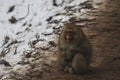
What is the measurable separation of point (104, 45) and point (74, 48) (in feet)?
6.03

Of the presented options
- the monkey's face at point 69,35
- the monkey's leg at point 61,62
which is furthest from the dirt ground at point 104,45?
the monkey's face at point 69,35

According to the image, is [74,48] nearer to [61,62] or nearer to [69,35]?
[69,35]

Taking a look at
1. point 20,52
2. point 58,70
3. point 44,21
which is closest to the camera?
point 58,70

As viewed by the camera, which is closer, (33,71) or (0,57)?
(33,71)

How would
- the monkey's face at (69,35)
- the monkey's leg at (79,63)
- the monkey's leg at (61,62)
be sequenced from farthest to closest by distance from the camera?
1. the monkey's leg at (61,62)
2. the monkey's leg at (79,63)
3. the monkey's face at (69,35)

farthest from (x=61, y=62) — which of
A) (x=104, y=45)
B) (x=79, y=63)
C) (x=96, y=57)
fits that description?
(x=104, y=45)

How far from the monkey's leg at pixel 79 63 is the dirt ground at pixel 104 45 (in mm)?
158

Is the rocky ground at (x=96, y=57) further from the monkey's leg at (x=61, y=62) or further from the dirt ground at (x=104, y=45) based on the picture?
the monkey's leg at (x=61, y=62)

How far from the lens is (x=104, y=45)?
9539 mm

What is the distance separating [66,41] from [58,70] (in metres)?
0.82

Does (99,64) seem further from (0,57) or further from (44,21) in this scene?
(44,21)

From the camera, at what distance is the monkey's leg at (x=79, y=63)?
7.85 m

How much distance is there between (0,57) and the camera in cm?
992

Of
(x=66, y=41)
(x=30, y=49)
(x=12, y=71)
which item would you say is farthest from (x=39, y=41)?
(x=66, y=41)
